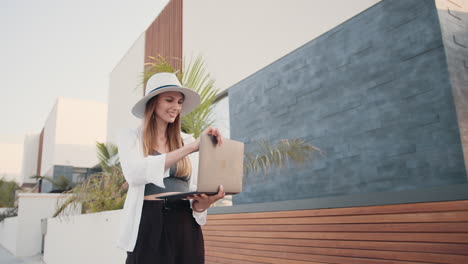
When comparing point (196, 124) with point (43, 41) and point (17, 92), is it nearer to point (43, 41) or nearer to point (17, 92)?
point (43, 41)

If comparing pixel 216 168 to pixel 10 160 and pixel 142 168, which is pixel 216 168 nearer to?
pixel 142 168

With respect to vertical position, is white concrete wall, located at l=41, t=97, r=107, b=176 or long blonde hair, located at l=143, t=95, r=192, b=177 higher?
white concrete wall, located at l=41, t=97, r=107, b=176

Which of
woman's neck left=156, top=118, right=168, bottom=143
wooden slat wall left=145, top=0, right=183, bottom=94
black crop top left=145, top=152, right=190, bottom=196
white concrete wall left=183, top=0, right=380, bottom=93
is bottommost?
black crop top left=145, top=152, right=190, bottom=196

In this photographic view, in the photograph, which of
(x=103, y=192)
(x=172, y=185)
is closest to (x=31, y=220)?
(x=103, y=192)

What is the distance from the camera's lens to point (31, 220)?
9281mm

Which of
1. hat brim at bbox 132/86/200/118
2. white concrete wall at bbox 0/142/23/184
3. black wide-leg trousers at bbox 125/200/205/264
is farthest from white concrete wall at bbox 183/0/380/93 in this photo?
white concrete wall at bbox 0/142/23/184

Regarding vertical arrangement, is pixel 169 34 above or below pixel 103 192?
above

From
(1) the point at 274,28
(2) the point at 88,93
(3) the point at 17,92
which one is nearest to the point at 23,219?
(1) the point at 274,28

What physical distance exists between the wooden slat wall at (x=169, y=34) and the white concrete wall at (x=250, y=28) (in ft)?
0.89

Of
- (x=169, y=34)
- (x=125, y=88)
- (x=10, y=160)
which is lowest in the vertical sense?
(x=125, y=88)

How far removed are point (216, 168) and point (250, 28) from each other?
6087mm

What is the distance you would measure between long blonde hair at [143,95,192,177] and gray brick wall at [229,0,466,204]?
9.28ft

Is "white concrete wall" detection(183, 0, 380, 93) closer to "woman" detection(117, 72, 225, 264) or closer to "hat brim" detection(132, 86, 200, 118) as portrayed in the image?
"hat brim" detection(132, 86, 200, 118)

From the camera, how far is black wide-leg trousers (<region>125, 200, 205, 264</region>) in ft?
3.65
